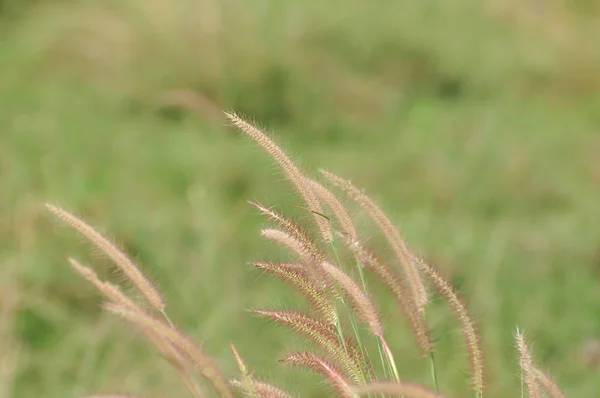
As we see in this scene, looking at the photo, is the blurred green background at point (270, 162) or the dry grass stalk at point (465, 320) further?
the blurred green background at point (270, 162)

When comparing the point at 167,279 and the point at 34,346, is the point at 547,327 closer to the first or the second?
the point at 167,279

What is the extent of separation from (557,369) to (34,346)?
111cm

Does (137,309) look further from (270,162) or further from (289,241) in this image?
(270,162)

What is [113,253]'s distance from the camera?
919 mm

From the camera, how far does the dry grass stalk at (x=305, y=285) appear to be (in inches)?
35.6

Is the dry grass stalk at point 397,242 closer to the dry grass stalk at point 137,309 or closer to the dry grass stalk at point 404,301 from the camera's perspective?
the dry grass stalk at point 404,301

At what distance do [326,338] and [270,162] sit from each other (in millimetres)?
2063

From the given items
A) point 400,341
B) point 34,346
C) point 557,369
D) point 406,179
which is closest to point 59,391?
point 34,346

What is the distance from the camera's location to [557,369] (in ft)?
7.61

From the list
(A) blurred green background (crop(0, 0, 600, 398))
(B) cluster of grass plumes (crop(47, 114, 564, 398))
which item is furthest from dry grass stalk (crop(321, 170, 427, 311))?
(A) blurred green background (crop(0, 0, 600, 398))

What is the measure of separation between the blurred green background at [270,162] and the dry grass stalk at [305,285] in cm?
37

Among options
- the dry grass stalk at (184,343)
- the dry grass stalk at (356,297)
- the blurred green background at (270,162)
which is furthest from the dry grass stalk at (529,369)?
the blurred green background at (270,162)

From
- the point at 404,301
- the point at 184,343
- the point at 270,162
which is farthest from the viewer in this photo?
the point at 270,162

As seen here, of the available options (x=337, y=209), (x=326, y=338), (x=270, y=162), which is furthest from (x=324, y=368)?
(x=270, y=162)
